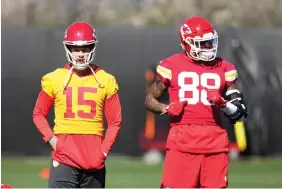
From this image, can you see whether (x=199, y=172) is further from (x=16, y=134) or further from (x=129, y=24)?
(x=129, y=24)

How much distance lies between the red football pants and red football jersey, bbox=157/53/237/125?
26cm

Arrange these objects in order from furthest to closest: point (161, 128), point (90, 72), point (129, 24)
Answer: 1. point (129, 24)
2. point (161, 128)
3. point (90, 72)

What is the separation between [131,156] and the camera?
1617 cm

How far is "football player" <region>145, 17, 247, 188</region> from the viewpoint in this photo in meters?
7.26

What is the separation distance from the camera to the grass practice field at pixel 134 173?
12320 millimetres

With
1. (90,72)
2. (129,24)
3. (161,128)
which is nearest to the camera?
(90,72)

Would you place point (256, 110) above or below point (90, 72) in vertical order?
below

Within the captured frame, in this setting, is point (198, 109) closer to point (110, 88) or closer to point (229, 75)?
point (229, 75)

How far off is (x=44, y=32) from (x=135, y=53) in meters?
1.57

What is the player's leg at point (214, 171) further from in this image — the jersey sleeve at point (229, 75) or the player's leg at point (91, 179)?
the player's leg at point (91, 179)

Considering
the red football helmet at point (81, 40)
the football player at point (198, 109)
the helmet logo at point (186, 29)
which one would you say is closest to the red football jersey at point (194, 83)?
the football player at point (198, 109)

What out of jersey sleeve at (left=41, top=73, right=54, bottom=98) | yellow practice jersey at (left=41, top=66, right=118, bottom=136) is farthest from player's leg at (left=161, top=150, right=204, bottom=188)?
jersey sleeve at (left=41, top=73, right=54, bottom=98)

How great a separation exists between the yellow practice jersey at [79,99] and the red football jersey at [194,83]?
467 mm

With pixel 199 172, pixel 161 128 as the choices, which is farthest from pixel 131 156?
Result: pixel 199 172
